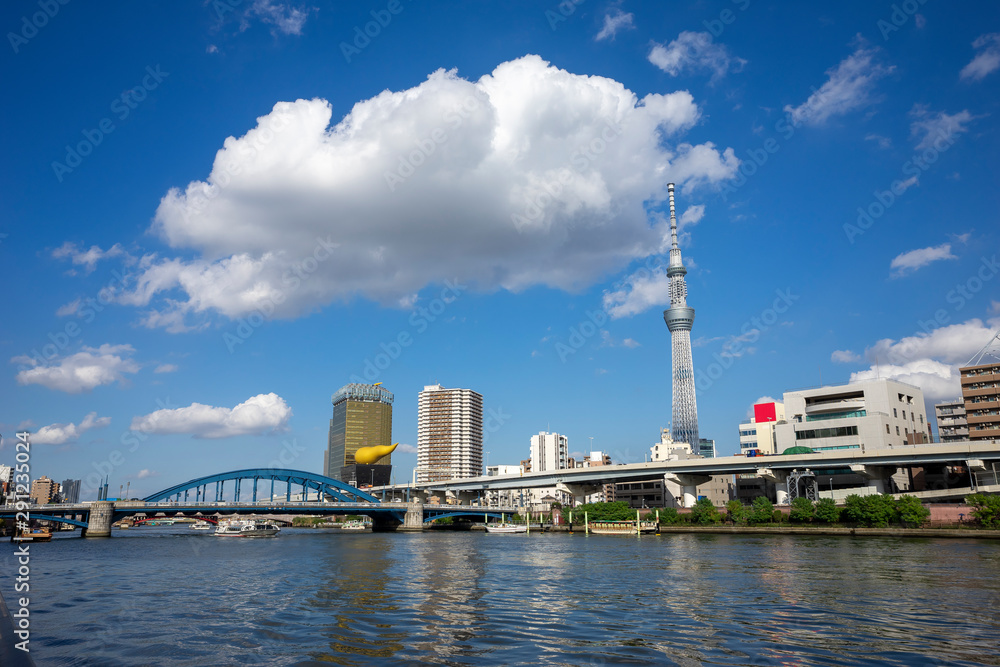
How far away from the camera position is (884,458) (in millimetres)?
92750

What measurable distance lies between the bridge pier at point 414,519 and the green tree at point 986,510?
338 feet

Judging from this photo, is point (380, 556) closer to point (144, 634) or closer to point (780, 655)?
point (144, 634)

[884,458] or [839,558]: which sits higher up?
[884,458]

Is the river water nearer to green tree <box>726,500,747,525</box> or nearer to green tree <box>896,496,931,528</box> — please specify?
green tree <box>896,496,931,528</box>

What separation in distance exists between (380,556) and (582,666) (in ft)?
166

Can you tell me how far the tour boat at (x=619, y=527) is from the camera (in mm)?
104438

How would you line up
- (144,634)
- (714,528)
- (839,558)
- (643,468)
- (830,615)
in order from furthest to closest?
(643,468)
(714,528)
(839,558)
(830,615)
(144,634)

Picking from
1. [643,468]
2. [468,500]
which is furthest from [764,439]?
[468,500]

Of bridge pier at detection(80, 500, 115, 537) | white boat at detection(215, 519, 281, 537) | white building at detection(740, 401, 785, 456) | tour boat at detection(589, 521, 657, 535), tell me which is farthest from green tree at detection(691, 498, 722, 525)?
bridge pier at detection(80, 500, 115, 537)

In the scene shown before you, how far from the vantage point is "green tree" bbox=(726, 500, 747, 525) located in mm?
99750

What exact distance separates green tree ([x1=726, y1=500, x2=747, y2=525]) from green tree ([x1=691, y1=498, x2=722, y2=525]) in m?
1.78

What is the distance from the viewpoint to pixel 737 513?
10162 cm

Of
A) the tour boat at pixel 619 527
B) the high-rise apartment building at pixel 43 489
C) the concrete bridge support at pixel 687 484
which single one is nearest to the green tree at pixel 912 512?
the tour boat at pixel 619 527

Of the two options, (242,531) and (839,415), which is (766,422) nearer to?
(839,415)
